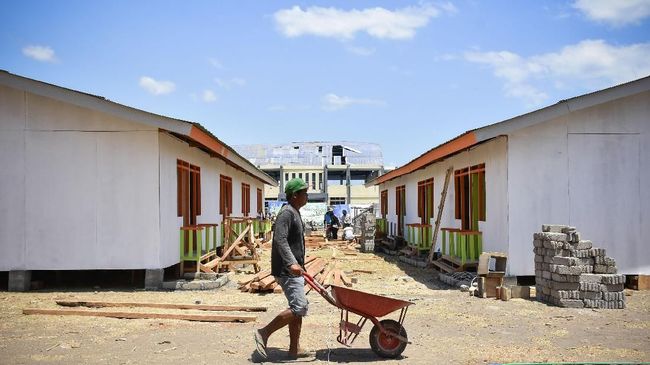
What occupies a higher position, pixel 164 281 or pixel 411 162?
pixel 411 162

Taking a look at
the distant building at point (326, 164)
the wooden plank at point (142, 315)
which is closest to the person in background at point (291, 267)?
the wooden plank at point (142, 315)

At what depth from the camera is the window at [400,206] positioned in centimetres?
2350

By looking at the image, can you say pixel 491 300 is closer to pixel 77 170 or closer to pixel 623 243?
pixel 623 243

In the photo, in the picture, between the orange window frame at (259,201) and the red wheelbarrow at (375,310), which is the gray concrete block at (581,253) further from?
the orange window frame at (259,201)

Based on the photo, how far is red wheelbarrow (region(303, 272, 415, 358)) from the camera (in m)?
5.65

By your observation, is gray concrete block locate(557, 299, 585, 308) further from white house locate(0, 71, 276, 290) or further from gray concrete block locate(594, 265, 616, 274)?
white house locate(0, 71, 276, 290)

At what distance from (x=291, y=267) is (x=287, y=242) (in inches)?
11.6

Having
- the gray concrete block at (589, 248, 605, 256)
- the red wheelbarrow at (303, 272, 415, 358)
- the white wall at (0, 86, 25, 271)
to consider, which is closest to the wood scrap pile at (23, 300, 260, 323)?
the white wall at (0, 86, 25, 271)

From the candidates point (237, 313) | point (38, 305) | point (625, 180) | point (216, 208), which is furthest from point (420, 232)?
point (38, 305)

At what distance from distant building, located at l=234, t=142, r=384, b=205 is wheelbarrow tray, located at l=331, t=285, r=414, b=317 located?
38441mm

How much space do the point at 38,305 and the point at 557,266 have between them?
8097 mm

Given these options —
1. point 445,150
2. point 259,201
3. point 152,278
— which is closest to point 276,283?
point 152,278

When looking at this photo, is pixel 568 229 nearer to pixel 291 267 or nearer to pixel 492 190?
pixel 492 190

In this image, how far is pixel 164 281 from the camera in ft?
37.4
